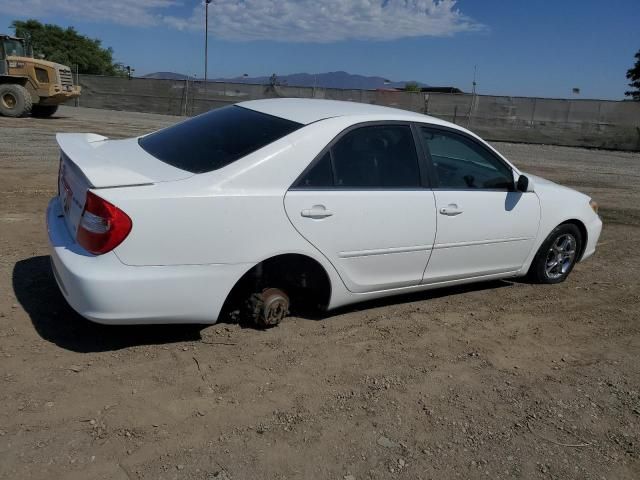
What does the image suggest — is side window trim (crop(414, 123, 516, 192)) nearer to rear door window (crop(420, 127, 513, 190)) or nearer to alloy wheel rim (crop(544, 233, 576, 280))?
rear door window (crop(420, 127, 513, 190))

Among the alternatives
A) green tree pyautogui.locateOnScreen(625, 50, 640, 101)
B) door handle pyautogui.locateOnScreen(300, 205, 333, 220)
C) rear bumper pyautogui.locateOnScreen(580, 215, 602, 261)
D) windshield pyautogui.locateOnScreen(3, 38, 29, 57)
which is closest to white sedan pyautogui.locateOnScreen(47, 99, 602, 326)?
door handle pyautogui.locateOnScreen(300, 205, 333, 220)

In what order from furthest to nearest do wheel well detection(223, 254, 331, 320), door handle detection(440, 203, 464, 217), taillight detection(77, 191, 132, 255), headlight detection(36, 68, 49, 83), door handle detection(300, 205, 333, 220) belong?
1. headlight detection(36, 68, 49, 83)
2. door handle detection(440, 203, 464, 217)
3. wheel well detection(223, 254, 331, 320)
4. door handle detection(300, 205, 333, 220)
5. taillight detection(77, 191, 132, 255)

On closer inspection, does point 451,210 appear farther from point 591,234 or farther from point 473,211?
point 591,234

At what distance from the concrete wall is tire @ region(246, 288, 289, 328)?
23.7 metres

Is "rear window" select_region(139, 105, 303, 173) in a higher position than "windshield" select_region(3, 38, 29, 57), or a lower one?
lower

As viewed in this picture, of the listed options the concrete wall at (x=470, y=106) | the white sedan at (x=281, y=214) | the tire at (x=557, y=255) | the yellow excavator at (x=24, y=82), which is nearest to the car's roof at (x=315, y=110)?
the white sedan at (x=281, y=214)

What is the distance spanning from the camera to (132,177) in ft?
11.3

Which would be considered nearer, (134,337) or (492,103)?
(134,337)

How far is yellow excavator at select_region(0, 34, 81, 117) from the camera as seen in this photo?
790 inches

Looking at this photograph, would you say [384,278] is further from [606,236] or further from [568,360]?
[606,236]

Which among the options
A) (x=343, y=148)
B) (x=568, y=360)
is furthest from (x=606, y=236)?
(x=343, y=148)

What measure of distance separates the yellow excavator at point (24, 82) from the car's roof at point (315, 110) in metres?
18.4

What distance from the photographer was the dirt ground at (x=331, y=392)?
278 centimetres

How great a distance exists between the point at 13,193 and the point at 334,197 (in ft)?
17.5
